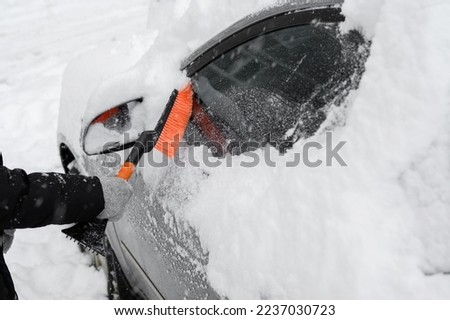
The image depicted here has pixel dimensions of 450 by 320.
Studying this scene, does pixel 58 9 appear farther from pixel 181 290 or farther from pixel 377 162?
pixel 377 162

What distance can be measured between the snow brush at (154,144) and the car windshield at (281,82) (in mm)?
86

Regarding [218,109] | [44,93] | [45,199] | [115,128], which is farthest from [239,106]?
[44,93]

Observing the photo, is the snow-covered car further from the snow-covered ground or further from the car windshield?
the snow-covered ground

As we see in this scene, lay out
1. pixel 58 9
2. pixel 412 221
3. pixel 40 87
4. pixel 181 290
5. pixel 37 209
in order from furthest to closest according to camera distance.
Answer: pixel 58 9 → pixel 40 87 → pixel 181 290 → pixel 37 209 → pixel 412 221

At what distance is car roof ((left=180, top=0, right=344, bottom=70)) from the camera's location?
1553mm

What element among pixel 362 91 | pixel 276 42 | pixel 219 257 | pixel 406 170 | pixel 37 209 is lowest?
pixel 219 257

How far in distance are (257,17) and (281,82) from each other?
0.28 meters

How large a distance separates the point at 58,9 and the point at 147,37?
14.7ft

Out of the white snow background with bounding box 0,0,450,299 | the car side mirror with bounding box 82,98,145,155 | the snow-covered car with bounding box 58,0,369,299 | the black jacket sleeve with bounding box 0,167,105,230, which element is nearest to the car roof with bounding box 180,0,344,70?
the snow-covered car with bounding box 58,0,369,299

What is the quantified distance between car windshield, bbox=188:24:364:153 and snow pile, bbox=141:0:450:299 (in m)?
0.07

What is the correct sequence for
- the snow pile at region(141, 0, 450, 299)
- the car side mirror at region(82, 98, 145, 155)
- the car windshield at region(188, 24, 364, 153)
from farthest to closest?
the car side mirror at region(82, 98, 145, 155)
the car windshield at region(188, 24, 364, 153)
the snow pile at region(141, 0, 450, 299)

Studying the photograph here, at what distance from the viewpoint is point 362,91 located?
1376 millimetres

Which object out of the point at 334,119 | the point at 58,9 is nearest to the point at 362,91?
the point at 334,119

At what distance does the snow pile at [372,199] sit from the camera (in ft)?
3.81
